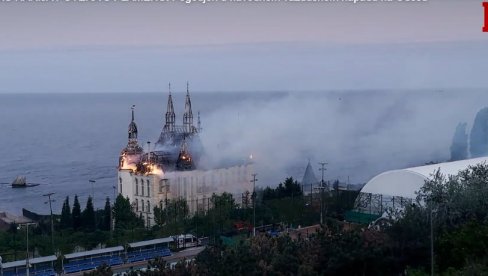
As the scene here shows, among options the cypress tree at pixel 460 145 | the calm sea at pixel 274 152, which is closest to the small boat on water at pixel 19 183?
the calm sea at pixel 274 152

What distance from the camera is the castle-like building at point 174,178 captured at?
11.0 meters

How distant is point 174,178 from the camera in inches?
439

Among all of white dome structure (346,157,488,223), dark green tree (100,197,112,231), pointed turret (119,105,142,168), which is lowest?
dark green tree (100,197,112,231)

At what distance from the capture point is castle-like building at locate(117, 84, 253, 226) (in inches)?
435

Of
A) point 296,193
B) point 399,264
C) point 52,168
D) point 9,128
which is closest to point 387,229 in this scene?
point 399,264

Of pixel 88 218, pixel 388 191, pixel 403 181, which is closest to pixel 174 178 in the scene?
pixel 88 218

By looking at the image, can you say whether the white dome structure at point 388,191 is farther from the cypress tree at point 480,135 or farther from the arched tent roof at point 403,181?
the cypress tree at point 480,135

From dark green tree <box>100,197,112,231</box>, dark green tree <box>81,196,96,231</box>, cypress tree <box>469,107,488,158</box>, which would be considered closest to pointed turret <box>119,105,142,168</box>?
dark green tree <box>100,197,112,231</box>

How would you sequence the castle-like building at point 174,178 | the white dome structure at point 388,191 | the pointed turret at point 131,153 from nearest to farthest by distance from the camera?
the white dome structure at point 388,191
the castle-like building at point 174,178
the pointed turret at point 131,153

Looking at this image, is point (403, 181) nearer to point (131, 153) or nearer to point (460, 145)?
point (131, 153)

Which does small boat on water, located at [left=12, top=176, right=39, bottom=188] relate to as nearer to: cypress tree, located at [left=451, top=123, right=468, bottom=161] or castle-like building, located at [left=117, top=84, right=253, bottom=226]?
castle-like building, located at [left=117, top=84, right=253, bottom=226]

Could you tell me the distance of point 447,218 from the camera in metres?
6.11

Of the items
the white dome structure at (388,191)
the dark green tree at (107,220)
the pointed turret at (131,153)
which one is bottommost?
the dark green tree at (107,220)

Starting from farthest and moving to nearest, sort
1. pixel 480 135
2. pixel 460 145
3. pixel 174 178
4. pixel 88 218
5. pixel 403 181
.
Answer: pixel 460 145
pixel 480 135
pixel 174 178
pixel 88 218
pixel 403 181
